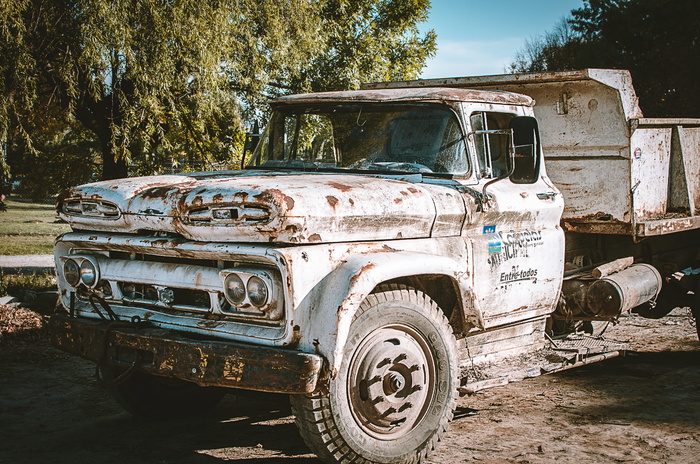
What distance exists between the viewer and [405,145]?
15.9 ft

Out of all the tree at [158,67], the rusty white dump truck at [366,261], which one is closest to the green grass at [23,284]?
the tree at [158,67]

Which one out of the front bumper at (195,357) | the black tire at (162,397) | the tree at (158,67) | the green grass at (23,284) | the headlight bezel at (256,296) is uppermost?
the tree at (158,67)

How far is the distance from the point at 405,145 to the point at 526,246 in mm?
1075

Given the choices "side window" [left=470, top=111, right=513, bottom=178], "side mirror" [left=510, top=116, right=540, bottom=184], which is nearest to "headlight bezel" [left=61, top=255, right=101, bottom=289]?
"side window" [left=470, top=111, right=513, bottom=178]

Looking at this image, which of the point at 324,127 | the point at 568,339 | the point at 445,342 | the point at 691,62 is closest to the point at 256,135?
the point at 324,127

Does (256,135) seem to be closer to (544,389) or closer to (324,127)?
(324,127)

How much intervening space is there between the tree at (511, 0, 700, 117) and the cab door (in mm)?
20766

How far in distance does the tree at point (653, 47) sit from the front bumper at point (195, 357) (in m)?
23.2

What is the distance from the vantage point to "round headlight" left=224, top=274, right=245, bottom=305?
3.71m

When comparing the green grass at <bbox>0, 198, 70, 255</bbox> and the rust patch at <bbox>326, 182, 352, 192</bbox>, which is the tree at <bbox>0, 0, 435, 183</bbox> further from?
the rust patch at <bbox>326, 182, 352, 192</bbox>

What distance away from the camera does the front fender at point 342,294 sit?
11.5 feet

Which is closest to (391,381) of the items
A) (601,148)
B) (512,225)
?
(512,225)

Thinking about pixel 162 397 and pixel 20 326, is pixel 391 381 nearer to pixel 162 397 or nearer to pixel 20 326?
pixel 162 397

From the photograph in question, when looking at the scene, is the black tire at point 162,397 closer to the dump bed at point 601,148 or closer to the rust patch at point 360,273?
the rust patch at point 360,273
